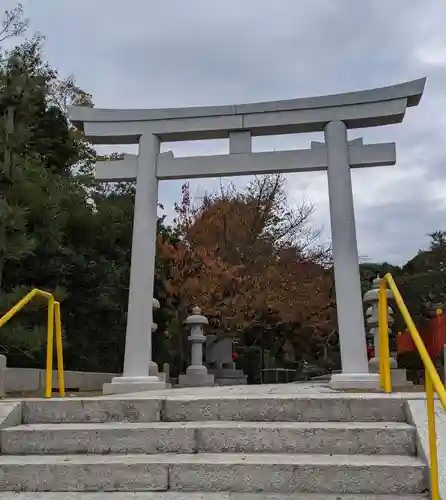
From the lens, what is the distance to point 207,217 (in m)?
16.8

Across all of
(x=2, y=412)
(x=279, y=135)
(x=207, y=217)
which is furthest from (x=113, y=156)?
(x=2, y=412)

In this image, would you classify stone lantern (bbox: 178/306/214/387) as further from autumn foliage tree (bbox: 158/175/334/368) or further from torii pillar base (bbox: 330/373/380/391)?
torii pillar base (bbox: 330/373/380/391)

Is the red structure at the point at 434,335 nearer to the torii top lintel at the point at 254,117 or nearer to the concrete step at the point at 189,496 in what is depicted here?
the torii top lintel at the point at 254,117

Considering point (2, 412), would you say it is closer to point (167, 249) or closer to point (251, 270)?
point (167, 249)

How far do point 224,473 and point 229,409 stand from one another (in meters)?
0.74

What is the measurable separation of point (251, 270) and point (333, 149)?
29.9ft

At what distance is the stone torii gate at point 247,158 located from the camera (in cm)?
654

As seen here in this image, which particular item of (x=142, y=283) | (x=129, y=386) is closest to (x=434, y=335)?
(x=142, y=283)

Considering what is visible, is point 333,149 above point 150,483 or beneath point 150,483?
above

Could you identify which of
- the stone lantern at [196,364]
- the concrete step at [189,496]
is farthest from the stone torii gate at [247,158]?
the stone lantern at [196,364]

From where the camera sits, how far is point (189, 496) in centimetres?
288

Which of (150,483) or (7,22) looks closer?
(150,483)

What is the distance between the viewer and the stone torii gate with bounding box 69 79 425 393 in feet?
21.5

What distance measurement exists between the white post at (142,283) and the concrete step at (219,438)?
2967 mm
